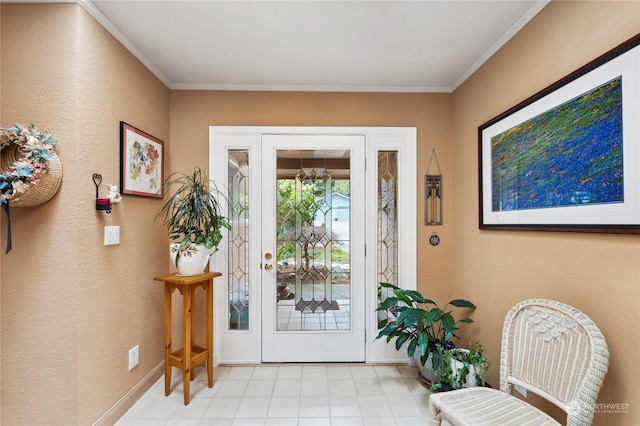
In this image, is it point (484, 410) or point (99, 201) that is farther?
point (99, 201)

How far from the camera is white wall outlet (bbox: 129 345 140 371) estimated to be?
201 centimetres

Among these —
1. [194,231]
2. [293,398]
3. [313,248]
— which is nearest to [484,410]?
[293,398]

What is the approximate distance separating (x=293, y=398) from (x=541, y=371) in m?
1.56

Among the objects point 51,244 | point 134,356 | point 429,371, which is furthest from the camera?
point 429,371

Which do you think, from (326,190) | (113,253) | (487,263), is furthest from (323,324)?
(113,253)

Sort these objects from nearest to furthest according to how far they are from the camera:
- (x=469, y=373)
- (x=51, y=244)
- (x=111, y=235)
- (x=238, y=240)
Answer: (x=51, y=244)
(x=111, y=235)
(x=469, y=373)
(x=238, y=240)

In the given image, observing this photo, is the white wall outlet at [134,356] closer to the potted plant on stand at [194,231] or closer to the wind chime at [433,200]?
the potted plant on stand at [194,231]

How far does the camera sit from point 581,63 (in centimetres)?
140

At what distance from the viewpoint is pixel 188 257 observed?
6.75ft

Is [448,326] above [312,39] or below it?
below

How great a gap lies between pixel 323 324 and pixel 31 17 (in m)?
2.86

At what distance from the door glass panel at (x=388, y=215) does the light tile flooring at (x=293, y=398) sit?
84 cm

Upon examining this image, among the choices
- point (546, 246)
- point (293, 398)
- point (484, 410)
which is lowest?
point (293, 398)

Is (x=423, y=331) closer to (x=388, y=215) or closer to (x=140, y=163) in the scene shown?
(x=388, y=215)
